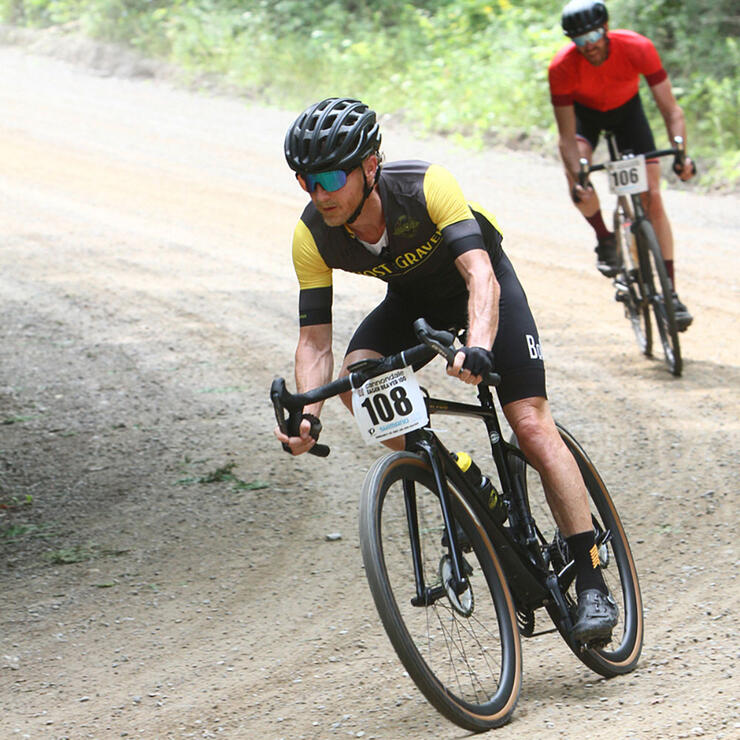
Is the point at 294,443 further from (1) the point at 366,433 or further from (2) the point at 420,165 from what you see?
(2) the point at 420,165

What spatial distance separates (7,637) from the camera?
194 inches

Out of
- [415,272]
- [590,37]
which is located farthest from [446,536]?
[590,37]

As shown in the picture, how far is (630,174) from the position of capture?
8.05m

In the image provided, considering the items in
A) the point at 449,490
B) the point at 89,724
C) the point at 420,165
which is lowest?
the point at 89,724

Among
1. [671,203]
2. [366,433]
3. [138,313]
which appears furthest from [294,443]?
[671,203]

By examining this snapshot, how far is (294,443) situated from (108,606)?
197 centimetres

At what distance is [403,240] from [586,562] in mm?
1384

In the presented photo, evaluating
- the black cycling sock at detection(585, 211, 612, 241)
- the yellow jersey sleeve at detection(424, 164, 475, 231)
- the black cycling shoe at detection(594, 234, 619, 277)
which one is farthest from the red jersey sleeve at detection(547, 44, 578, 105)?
the yellow jersey sleeve at detection(424, 164, 475, 231)

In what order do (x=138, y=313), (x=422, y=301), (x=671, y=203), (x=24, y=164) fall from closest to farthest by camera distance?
1. (x=422, y=301)
2. (x=138, y=313)
3. (x=671, y=203)
4. (x=24, y=164)

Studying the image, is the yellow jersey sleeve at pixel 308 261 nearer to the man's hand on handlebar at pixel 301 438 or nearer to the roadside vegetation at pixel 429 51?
the man's hand on handlebar at pixel 301 438

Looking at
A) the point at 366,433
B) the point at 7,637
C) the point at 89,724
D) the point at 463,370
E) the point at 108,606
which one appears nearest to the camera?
the point at 463,370

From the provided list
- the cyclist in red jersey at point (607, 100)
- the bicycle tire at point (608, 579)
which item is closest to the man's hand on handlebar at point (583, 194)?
the cyclist in red jersey at point (607, 100)

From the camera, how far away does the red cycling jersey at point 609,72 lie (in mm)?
8195

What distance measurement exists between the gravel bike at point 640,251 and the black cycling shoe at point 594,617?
13.4 feet
